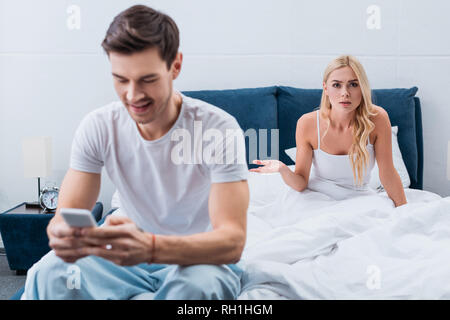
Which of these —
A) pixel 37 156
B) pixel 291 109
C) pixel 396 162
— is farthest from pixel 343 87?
pixel 37 156

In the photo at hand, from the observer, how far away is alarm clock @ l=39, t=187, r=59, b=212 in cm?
181

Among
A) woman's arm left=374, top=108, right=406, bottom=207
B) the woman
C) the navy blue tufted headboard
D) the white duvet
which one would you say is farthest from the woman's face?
the navy blue tufted headboard

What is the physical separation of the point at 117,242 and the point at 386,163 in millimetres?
1030

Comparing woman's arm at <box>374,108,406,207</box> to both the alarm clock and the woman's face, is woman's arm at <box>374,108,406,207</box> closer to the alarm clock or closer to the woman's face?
the woman's face

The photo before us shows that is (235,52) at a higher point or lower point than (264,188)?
higher

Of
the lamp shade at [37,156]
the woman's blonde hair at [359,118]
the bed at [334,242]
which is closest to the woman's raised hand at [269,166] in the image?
the bed at [334,242]

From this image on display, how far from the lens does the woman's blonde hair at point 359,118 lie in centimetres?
133

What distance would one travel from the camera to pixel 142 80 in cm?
75

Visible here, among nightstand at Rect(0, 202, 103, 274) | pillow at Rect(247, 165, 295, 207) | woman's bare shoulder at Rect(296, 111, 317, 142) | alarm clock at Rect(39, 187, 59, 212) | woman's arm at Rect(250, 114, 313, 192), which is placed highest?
woman's bare shoulder at Rect(296, 111, 317, 142)

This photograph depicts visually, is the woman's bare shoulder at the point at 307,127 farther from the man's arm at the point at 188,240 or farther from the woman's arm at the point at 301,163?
the man's arm at the point at 188,240

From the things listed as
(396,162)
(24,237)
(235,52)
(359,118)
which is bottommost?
(24,237)

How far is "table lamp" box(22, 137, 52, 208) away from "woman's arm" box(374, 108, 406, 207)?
1.20 m

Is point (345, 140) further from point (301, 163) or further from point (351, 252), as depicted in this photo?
point (351, 252)
